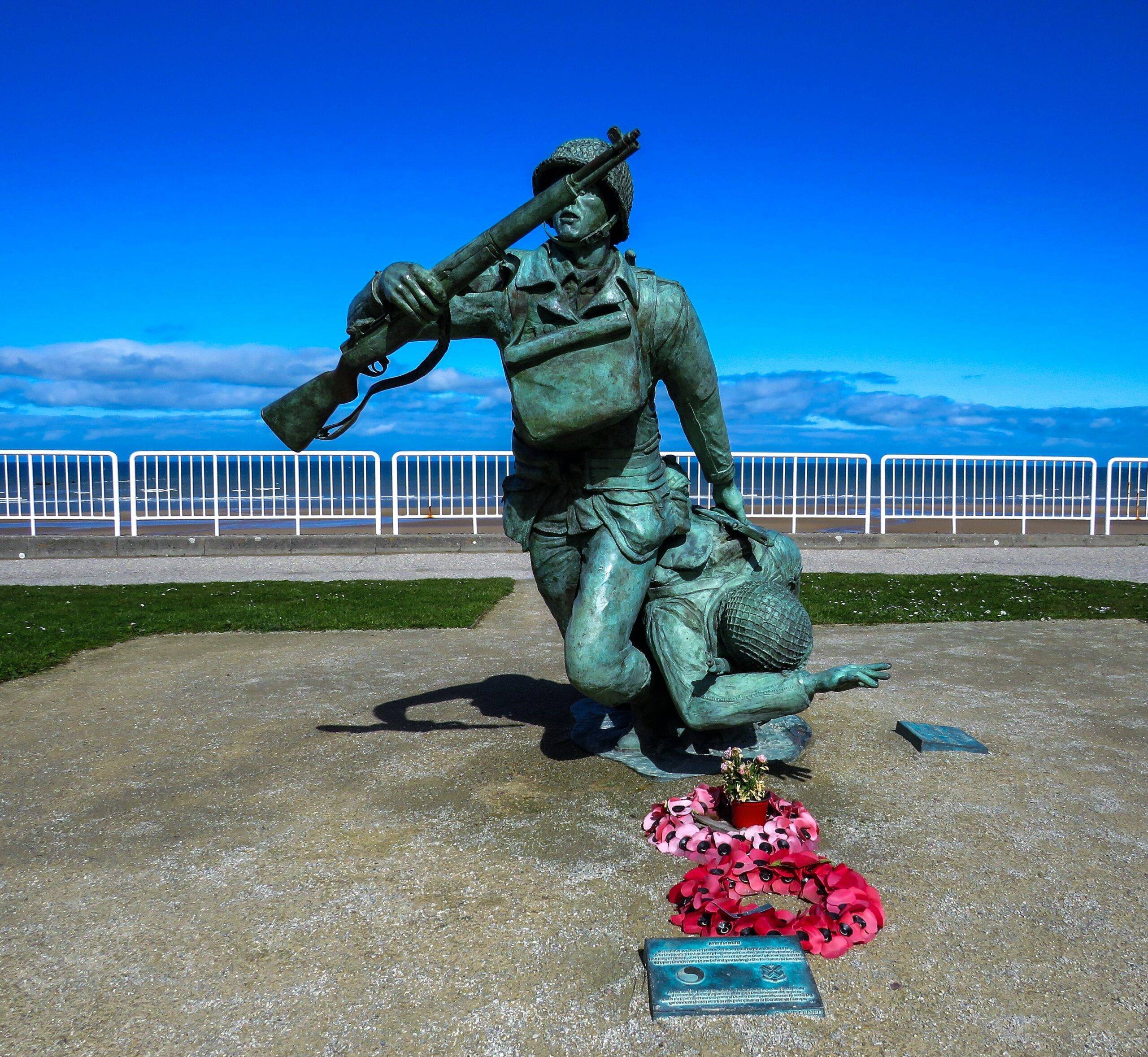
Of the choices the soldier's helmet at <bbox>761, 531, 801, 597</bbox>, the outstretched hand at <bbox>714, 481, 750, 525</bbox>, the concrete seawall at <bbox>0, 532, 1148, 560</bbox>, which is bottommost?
the concrete seawall at <bbox>0, 532, 1148, 560</bbox>

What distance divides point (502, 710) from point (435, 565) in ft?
26.2

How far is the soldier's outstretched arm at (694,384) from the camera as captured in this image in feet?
11.8

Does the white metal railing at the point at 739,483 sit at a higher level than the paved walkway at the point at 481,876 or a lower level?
higher

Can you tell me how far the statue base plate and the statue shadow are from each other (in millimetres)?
118

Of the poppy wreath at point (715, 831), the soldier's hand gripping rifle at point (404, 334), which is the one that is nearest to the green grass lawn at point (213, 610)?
the soldier's hand gripping rifle at point (404, 334)

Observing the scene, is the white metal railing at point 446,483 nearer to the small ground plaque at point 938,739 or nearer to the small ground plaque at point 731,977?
the small ground plaque at point 938,739

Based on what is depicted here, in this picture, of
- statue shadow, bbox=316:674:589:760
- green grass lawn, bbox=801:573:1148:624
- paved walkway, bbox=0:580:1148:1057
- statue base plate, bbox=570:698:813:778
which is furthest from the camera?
green grass lawn, bbox=801:573:1148:624

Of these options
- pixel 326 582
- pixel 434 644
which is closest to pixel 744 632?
pixel 434 644

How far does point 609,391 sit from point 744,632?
3.93 feet

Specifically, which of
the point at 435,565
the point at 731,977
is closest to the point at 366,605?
the point at 435,565

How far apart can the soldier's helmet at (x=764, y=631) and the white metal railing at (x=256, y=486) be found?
11.9 m

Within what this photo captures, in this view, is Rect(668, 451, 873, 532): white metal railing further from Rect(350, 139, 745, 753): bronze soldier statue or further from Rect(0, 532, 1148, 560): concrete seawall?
Rect(350, 139, 745, 753): bronze soldier statue

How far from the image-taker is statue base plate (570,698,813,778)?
158 inches

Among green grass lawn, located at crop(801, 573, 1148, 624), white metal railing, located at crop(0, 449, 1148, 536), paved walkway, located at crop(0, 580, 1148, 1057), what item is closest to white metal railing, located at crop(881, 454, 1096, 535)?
white metal railing, located at crop(0, 449, 1148, 536)
